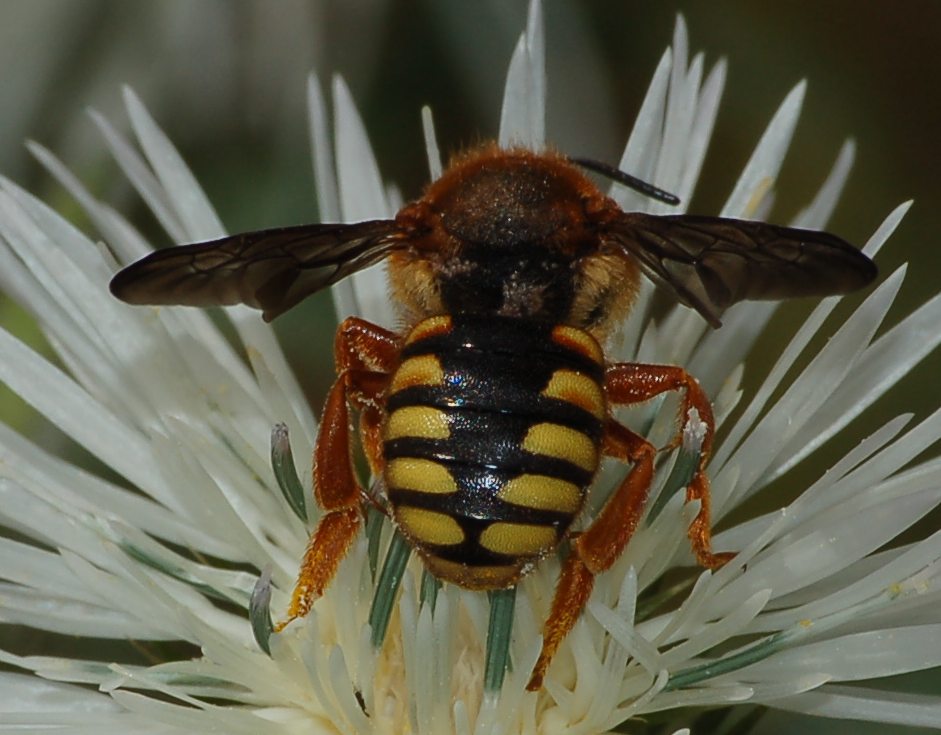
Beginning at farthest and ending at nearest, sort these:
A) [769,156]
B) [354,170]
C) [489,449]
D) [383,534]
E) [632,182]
A: [354,170] < [769,156] < [632,182] < [383,534] < [489,449]

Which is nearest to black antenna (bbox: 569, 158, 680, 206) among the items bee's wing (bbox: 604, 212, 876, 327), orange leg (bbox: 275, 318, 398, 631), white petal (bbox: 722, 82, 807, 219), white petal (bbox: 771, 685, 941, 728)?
white petal (bbox: 722, 82, 807, 219)

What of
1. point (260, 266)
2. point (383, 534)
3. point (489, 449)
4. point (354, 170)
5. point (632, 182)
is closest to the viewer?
point (489, 449)

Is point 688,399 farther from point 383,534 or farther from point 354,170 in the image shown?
point 354,170

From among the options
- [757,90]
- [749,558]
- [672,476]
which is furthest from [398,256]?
[757,90]

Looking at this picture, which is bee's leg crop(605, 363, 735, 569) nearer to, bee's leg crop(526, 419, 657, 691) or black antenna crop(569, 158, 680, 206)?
bee's leg crop(526, 419, 657, 691)

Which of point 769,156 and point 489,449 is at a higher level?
point 769,156

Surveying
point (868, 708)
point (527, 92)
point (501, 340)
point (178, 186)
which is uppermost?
point (527, 92)

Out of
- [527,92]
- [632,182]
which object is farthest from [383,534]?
[527,92]

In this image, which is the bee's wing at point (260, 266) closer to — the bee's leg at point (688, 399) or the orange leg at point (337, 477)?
the orange leg at point (337, 477)
